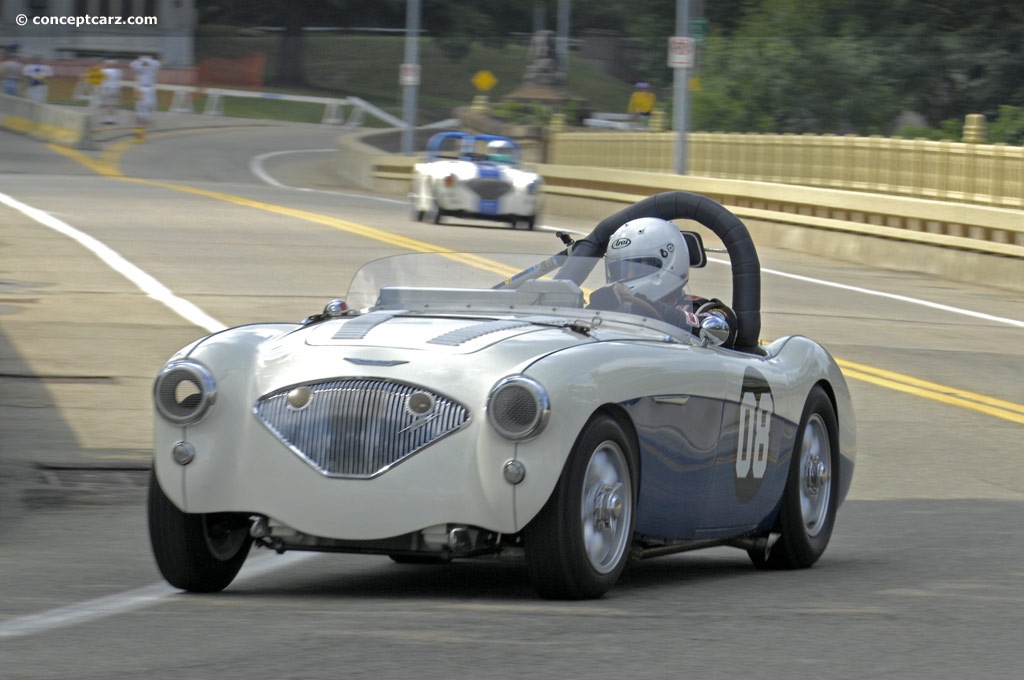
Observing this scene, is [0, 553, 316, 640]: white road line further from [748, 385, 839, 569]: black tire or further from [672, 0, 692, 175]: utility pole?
[672, 0, 692, 175]: utility pole

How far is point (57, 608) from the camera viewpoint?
20.6 ft

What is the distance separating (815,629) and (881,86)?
4890 cm

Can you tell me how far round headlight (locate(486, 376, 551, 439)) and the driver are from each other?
1.44m

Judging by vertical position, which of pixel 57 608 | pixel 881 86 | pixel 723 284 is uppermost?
pixel 881 86

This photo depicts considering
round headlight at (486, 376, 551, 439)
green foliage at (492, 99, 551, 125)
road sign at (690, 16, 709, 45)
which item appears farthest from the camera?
green foliage at (492, 99, 551, 125)

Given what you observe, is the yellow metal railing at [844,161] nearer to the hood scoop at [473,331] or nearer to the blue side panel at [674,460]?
the blue side panel at [674,460]

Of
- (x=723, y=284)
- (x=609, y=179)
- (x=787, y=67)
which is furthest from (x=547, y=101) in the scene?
(x=723, y=284)

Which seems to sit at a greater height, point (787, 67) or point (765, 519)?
point (787, 67)

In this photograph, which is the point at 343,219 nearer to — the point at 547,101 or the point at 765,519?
the point at 765,519

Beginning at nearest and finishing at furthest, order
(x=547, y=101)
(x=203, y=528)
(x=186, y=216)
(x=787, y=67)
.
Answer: (x=203, y=528), (x=186, y=216), (x=787, y=67), (x=547, y=101)

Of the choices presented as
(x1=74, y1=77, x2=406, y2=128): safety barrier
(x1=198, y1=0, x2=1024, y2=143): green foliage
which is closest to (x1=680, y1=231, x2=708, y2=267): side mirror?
(x1=198, y1=0, x2=1024, y2=143): green foliage

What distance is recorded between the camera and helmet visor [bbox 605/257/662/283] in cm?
787

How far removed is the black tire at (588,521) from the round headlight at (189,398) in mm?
1134

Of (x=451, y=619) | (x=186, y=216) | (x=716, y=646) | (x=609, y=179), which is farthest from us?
(x=609, y=179)
